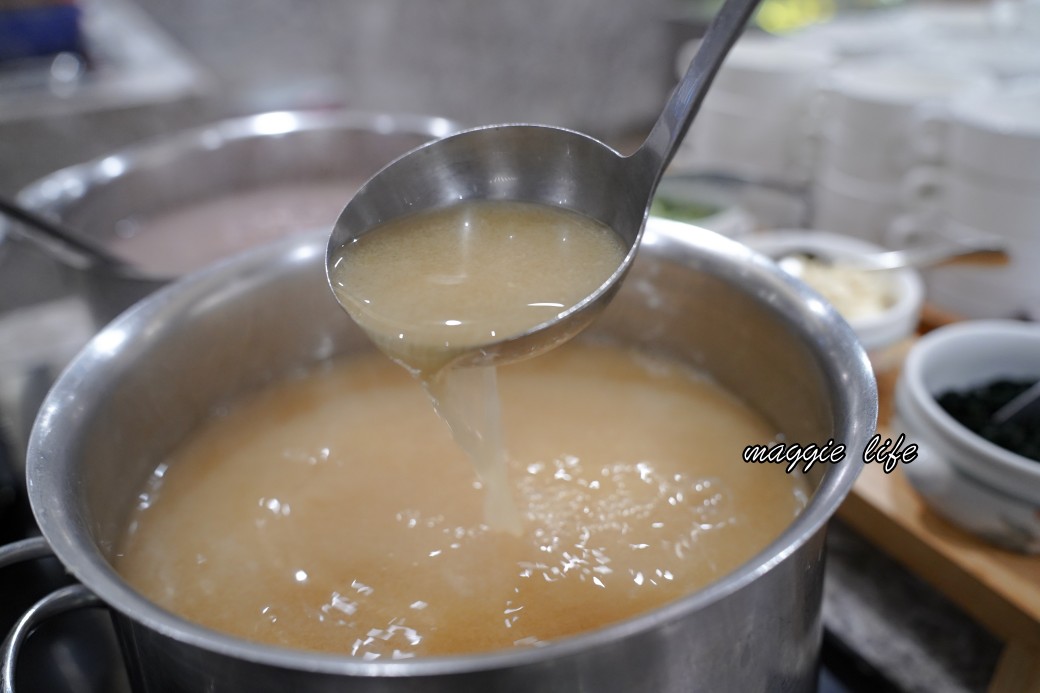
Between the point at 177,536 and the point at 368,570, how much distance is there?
0.88ft

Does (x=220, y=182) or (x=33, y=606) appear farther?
(x=220, y=182)

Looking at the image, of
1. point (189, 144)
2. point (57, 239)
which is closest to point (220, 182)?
point (189, 144)

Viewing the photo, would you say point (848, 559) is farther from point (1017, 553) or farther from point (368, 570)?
point (368, 570)

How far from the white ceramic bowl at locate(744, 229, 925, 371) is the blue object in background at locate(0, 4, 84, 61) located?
7.36 ft

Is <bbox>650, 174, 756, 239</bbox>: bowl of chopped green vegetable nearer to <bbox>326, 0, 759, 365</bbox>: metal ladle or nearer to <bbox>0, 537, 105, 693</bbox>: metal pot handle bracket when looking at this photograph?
<bbox>326, 0, 759, 365</bbox>: metal ladle

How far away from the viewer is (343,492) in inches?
41.1

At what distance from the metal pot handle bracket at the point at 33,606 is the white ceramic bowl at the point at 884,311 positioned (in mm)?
1085

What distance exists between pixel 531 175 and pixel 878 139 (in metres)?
0.98

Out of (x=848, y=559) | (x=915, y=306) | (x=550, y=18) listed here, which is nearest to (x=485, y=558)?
(x=848, y=559)

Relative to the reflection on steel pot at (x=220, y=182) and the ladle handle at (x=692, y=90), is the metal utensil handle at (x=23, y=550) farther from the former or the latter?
the reflection on steel pot at (x=220, y=182)

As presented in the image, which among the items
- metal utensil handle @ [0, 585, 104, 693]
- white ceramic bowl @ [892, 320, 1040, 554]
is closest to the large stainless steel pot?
metal utensil handle @ [0, 585, 104, 693]

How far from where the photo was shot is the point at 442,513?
99 centimetres

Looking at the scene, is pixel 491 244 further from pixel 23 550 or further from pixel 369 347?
pixel 23 550

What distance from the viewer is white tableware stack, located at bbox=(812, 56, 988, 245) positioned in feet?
5.08
